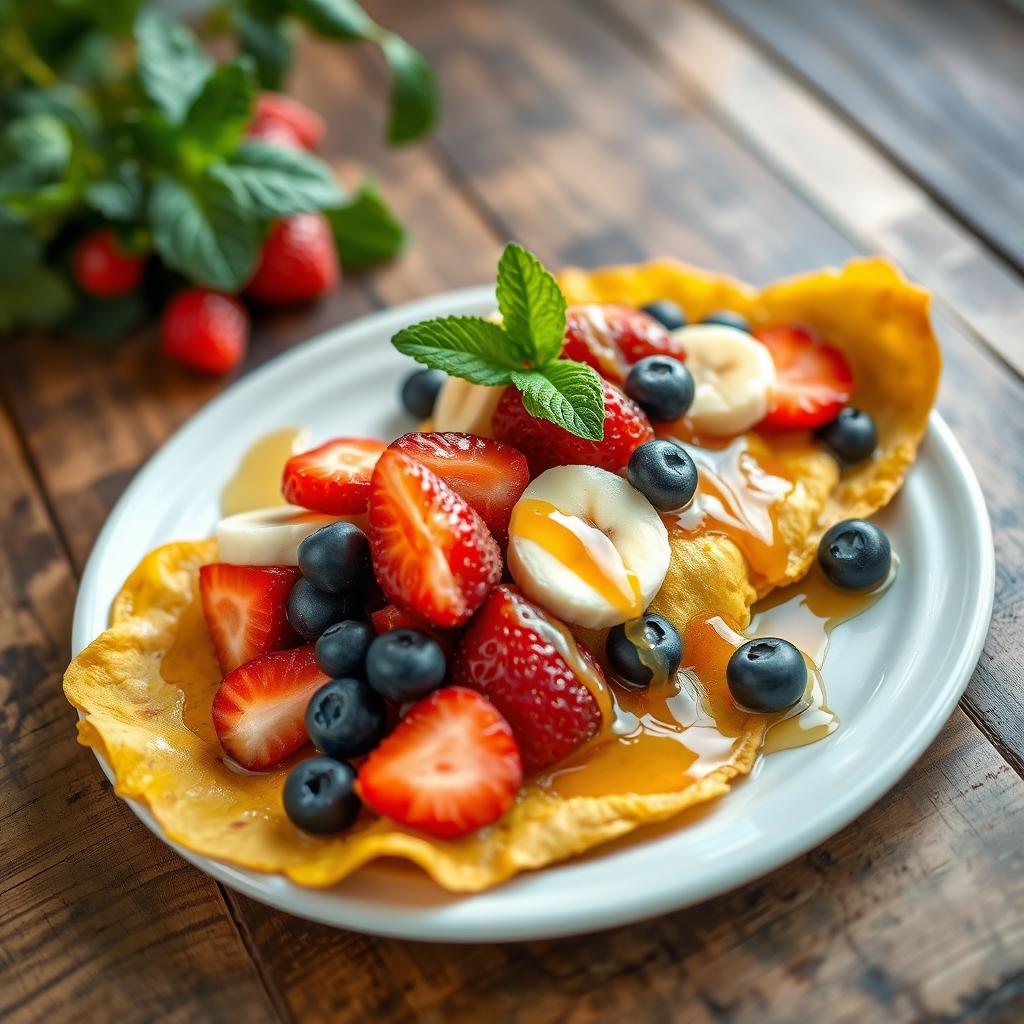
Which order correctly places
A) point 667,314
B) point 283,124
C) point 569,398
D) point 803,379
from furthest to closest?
point 283,124 → point 667,314 → point 803,379 → point 569,398

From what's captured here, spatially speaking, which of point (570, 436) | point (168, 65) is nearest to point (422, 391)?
point (570, 436)

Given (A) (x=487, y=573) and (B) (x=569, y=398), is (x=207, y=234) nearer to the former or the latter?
(B) (x=569, y=398)

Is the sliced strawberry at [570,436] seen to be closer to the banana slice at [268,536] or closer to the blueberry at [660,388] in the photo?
the blueberry at [660,388]

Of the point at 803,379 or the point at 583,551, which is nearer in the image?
the point at 583,551

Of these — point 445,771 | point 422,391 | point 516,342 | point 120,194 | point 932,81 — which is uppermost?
point 932,81

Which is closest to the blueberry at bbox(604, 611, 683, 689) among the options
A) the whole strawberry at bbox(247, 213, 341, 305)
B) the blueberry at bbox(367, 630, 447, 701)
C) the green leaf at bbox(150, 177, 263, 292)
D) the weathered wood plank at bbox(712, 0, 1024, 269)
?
the blueberry at bbox(367, 630, 447, 701)

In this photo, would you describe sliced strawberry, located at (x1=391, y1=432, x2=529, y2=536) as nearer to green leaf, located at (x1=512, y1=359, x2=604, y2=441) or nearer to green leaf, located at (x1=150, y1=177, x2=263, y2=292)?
green leaf, located at (x1=512, y1=359, x2=604, y2=441)

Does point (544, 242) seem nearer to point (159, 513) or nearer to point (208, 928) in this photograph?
point (159, 513)
